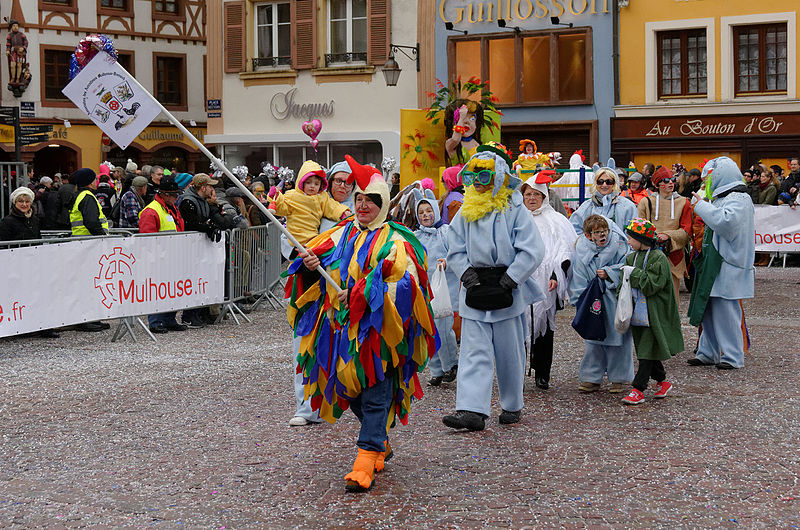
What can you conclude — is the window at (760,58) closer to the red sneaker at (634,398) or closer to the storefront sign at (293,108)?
the storefront sign at (293,108)

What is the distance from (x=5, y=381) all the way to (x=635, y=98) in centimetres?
1905

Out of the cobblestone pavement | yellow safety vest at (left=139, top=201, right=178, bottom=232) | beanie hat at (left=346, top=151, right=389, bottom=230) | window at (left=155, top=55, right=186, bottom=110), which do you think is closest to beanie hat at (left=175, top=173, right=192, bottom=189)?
yellow safety vest at (left=139, top=201, right=178, bottom=232)

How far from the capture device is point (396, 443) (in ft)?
23.6

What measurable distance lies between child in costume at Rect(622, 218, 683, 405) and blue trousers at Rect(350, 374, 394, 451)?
2.76 m

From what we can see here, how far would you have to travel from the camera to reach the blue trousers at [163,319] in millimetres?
12875

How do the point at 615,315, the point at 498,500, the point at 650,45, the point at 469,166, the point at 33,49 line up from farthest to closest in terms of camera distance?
the point at 33,49, the point at 650,45, the point at 615,315, the point at 469,166, the point at 498,500

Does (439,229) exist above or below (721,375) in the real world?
above

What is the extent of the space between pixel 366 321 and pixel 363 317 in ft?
0.09

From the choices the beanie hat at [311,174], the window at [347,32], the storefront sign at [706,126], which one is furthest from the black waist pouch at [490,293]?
the window at [347,32]

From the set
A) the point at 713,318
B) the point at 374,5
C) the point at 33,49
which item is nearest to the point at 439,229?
the point at 713,318

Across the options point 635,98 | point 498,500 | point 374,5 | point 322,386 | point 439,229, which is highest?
point 374,5

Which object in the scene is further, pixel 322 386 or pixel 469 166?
pixel 469 166

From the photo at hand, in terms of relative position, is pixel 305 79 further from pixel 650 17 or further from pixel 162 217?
pixel 162 217

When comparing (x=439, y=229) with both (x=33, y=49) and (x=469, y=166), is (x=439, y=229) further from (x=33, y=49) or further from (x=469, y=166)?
(x=33, y=49)
